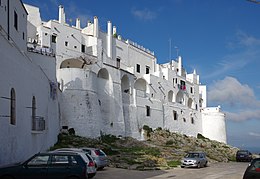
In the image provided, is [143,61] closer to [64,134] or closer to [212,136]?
[212,136]

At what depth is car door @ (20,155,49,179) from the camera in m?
12.5

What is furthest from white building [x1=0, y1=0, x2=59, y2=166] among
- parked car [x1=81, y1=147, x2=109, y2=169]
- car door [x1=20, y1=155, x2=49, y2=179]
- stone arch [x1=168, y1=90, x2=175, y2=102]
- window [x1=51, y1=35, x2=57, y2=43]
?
stone arch [x1=168, y1=90, x2=175, y2=102]

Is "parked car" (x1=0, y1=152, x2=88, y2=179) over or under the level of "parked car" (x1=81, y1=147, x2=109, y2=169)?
over

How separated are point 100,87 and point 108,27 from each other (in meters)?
12.1

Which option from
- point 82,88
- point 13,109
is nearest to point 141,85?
point 82,88

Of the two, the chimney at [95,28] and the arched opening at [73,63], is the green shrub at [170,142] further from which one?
the chimney at [95,28]

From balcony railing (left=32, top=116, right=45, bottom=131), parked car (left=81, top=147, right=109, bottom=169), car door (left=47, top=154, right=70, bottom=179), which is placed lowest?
parked car (left=81, top=147, right=109, bottom=169)

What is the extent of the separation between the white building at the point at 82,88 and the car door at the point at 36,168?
180 cm

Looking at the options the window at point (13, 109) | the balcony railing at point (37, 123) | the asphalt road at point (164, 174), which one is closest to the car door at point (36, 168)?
the window at point (13, 109)

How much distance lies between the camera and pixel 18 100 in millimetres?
16750

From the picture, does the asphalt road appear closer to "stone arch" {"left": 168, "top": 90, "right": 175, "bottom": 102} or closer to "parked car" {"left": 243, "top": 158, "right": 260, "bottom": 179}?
"parked car" {"left": 243, "top": 158, "right": 260, "bottom": 179}

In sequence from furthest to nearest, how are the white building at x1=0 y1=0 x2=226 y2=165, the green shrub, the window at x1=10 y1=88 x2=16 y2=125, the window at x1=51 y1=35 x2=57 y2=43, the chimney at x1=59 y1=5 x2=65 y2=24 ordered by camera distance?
the green shrub → the chimney at x1=59 y1=5 x2=65 y2=24 → the window at x1=51 y1=35 x2=57 y2=43 → the white building at x1=0 y1=0 x2=226 y2=165 → the window at x1=10 y1=88 x2=16 y2=125

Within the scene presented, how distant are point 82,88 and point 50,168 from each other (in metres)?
27.6

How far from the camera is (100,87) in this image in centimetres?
4500
